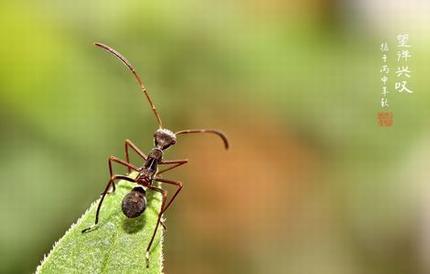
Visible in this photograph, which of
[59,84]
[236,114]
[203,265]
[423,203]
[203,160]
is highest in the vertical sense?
[59,84]

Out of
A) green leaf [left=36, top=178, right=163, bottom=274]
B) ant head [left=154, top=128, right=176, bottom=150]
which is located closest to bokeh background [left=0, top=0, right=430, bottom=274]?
ant head [left=154, top=128, right=176, bottom=150]

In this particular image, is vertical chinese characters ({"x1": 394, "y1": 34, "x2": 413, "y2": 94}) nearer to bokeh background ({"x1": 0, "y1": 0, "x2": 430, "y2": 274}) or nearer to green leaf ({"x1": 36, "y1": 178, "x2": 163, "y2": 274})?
bokeh background ({"x1": 0, "y1": 0, "x2": 430, "y2": 274})

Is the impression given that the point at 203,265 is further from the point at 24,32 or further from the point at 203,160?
the point at 24,32

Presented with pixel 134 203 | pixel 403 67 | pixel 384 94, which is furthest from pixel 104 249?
pixel 384 94

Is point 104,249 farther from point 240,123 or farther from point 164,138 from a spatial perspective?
point 240,123

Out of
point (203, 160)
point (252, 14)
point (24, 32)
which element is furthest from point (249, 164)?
point (24, 32)
